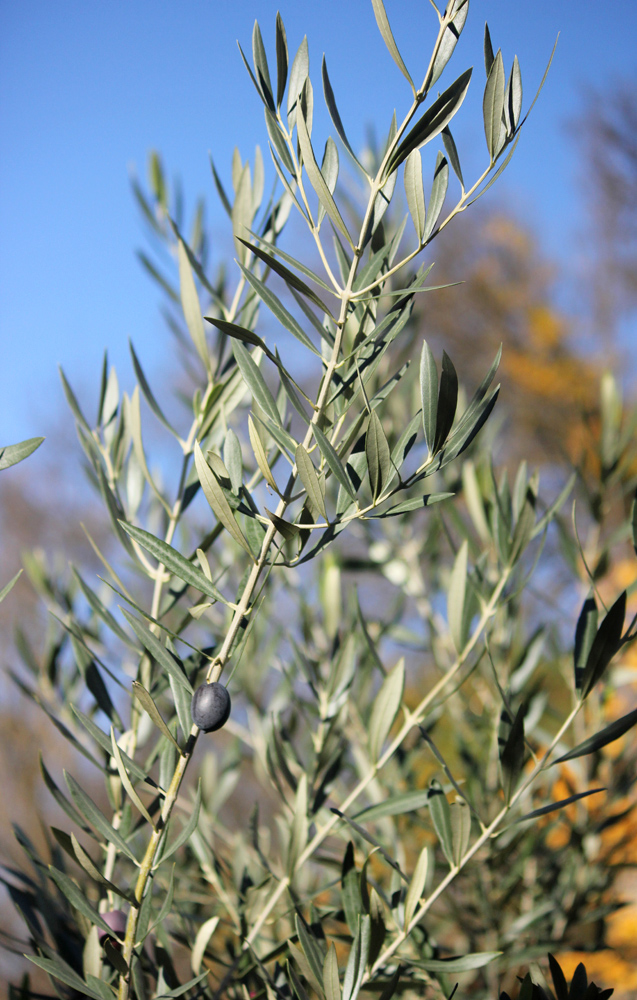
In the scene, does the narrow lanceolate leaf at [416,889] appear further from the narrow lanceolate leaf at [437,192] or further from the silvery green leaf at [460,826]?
the narrow lanceolate leaf at [437,192]

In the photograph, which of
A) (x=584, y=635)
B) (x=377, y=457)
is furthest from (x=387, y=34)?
(x=584, y=635)

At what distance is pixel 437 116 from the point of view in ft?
0.63

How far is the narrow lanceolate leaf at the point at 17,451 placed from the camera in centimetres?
21

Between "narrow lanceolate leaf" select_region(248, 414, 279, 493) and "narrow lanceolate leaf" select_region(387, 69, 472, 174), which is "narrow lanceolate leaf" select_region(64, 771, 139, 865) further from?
"narrow lanceolate leaf" select_region(387, 69, 472, 174)

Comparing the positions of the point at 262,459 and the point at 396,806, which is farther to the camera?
the point at 396,806

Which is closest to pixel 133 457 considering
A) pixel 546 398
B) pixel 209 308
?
pixel 209 308

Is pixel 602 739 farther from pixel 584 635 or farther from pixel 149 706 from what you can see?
pixel 149 706

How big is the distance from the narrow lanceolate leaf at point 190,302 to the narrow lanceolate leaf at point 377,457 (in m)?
0.14

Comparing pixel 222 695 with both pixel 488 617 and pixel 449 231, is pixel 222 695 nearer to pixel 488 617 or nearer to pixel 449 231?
pixel 488 617

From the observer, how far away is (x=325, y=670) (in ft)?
1.55

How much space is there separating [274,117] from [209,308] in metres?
0.18

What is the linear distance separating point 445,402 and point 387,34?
0.11 metres

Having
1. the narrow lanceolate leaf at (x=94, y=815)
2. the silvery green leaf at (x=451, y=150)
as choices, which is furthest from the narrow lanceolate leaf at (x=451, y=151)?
the narrow lanceolate leaf at (x=94, y=815)

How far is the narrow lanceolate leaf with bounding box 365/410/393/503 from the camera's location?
19 centimetres
